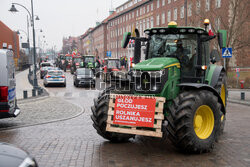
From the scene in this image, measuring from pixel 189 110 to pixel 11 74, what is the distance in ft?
20.6

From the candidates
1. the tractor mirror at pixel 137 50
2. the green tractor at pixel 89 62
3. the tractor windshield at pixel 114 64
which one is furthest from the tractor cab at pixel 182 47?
the green tractor at pixel 89 62

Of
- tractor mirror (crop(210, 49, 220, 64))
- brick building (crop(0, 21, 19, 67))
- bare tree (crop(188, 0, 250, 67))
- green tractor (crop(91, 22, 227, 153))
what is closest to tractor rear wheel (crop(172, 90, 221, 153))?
green tractor (crop(91, 22, 227, 153))

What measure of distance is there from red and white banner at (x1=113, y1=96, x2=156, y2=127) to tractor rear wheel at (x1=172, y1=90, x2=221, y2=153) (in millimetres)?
546

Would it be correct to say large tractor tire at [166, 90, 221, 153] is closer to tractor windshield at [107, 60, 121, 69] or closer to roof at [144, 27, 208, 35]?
roof at [144, 27, 208, 35]

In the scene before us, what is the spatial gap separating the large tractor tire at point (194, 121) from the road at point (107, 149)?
0.97ft

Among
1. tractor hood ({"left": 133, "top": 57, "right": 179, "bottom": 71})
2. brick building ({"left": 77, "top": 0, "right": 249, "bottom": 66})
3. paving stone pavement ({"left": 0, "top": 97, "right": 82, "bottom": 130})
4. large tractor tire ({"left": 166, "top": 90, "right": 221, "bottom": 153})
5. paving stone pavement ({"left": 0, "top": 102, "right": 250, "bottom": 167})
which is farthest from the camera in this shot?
brick building ({"left": 77, "top": 0, "right": 249, "bottom": 66})

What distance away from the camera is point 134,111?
640 cm

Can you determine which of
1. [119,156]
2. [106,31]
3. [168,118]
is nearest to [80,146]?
[119,156]

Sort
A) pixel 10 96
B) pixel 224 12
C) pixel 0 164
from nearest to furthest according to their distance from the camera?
1. pixel 0 164
2. pixel 10 96
3. pixel 224 12

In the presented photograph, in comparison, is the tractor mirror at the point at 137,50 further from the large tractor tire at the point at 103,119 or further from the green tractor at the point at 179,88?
the large tractor tire at the point at 103,119

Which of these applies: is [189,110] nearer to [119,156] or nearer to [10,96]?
[119,156]

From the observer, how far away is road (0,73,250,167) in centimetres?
583

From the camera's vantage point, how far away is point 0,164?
3.56m

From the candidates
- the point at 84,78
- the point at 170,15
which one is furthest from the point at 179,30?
the point at 170,15
